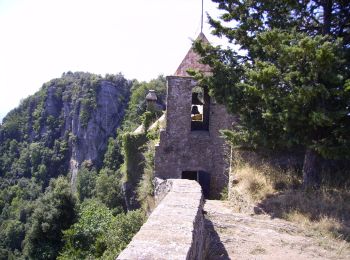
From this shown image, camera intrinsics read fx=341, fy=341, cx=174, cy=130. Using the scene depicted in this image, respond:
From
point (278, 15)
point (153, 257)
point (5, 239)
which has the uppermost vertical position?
point (278, 15)

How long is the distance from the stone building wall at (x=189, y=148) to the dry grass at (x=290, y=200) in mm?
2769

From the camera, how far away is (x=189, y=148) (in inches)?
510

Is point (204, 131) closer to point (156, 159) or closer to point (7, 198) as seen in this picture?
point (156, 159)

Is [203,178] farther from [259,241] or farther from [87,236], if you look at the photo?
[259,241]

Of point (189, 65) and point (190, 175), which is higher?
point (189, 65)

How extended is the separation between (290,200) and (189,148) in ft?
19.2

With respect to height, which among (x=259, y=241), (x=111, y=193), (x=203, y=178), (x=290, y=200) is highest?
(x=290, y=200)

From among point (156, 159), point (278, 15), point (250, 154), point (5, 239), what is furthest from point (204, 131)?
point (5, 239)

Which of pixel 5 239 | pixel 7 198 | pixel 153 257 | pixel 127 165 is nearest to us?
pixel 153 257

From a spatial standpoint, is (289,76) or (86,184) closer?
(289,76)

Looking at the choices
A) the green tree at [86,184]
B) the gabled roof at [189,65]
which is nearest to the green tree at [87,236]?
the gabled roof at [189,65]

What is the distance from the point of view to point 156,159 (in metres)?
12.9

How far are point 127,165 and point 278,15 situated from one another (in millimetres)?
11599

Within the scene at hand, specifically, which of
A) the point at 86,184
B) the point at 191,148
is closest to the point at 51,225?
the point at 191,148
